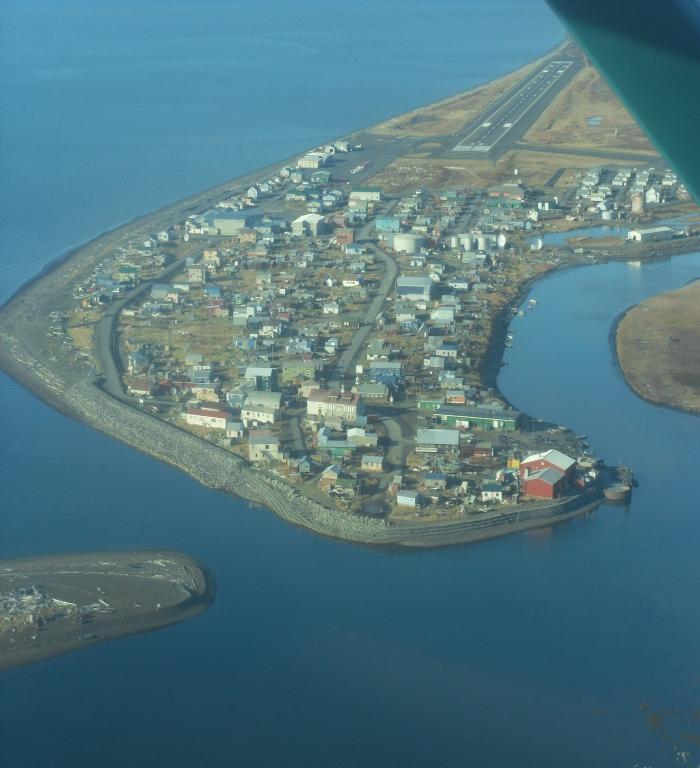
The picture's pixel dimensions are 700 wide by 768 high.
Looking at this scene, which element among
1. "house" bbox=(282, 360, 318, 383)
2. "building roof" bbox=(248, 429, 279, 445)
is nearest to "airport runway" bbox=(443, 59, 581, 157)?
"house" bbox=(282, 360, 318, 383)

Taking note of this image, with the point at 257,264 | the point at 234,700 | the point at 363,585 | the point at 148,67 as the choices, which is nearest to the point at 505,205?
the point at 257,264

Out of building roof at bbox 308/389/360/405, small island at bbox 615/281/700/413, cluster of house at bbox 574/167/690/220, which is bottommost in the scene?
building roof at bbox 308/389/360/405

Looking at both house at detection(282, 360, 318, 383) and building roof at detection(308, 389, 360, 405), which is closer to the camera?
building roof at detection(308, 389, 360, 405)

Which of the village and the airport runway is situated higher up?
the airport runway

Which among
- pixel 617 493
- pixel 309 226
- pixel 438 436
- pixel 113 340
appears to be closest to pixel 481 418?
pixel 438 436

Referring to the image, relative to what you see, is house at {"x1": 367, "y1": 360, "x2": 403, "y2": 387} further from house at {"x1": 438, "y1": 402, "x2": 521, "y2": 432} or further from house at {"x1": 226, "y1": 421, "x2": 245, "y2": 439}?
house at {"x1": 226, "y1": 421, "x2": 245, "y2": 439}

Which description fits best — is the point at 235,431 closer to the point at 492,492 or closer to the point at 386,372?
the point at 386,372
